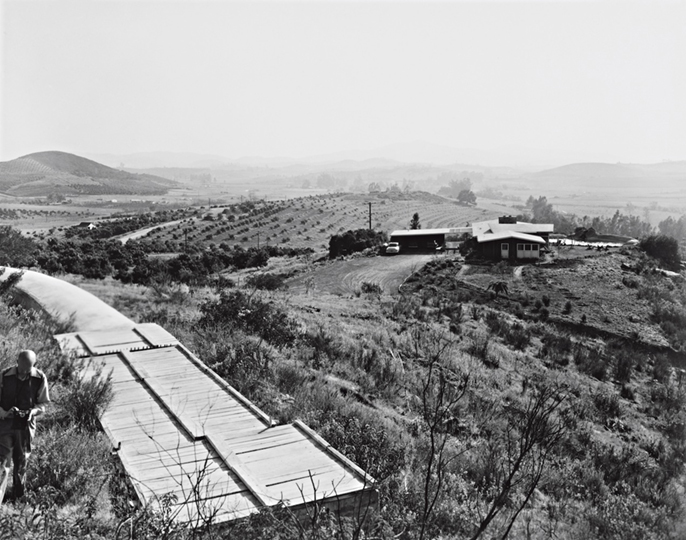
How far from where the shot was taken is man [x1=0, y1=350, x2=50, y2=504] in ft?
19.0

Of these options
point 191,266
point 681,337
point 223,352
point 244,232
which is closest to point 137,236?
point 244,232

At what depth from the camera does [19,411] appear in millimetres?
5809

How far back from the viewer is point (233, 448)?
7.41 metres

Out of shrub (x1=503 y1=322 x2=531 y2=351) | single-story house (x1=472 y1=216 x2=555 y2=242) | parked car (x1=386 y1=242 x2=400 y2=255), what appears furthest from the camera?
single-story house (x1=472 y1=216 x2=555 y2=242)

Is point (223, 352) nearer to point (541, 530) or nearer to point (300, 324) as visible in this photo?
point (300, 324)

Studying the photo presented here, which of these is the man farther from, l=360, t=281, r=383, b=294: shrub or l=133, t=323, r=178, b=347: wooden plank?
l=360, t=281, r=383, b=294: shrub

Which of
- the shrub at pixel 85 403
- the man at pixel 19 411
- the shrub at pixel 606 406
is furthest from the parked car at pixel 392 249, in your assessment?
the man at pixel 19 411

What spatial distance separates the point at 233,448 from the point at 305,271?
115 ft

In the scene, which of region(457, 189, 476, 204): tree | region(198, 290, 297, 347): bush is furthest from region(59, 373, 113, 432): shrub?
region(457, 189, 476, 204): tree

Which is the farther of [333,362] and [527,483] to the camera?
[333,362]

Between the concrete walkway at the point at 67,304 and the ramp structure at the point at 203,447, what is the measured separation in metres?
1.88

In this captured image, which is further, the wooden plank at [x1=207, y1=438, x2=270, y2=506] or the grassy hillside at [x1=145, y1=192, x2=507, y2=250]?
the grassy hillside at [x1=145, y1=192, x2=507, y2=250]

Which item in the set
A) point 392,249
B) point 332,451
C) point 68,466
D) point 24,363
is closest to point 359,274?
point 392,249

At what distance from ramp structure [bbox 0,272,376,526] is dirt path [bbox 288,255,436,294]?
21.5 meters
